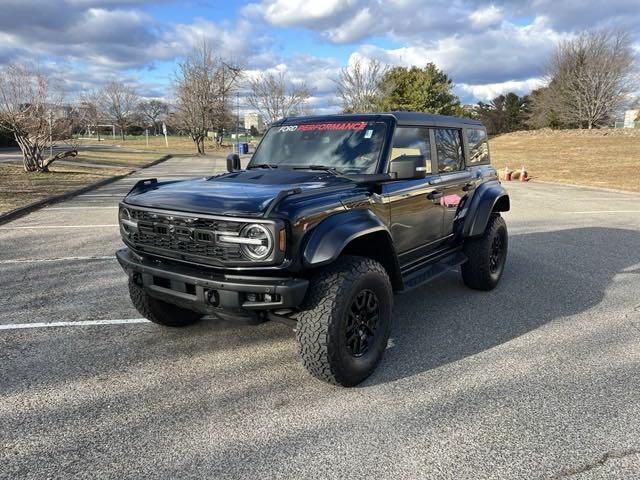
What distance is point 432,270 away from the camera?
4402mm

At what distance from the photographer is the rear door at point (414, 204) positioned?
3859mm

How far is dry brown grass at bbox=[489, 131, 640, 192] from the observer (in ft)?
67.7

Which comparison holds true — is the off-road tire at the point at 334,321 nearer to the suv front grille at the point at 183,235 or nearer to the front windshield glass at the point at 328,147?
the suv front grille at the point at 183,235

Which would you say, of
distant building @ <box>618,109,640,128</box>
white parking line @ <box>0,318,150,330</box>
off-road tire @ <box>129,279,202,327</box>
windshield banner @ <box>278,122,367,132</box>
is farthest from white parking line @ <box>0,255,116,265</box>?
distant building @ <box>618,109,640,128</box>

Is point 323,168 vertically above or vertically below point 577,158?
above

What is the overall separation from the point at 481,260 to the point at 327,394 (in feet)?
8.50

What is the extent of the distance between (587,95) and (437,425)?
47.5 m

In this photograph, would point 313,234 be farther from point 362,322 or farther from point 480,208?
point 480,208

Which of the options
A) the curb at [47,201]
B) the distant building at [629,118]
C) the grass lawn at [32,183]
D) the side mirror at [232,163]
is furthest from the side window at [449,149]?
the distant building at [629,118]

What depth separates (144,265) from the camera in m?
3.38

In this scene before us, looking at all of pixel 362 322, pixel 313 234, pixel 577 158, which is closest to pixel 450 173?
pixel 362 322

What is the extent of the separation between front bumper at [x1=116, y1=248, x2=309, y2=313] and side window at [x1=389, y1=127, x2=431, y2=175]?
159 cm

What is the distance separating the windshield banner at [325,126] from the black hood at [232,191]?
21.3 inches

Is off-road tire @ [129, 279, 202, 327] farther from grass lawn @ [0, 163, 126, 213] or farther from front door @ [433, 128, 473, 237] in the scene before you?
grass lawn @ [0, 163, 126, 213]
